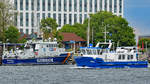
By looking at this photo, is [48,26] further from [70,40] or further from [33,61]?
[33,61]

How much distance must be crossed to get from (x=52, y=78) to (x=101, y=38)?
90.8m

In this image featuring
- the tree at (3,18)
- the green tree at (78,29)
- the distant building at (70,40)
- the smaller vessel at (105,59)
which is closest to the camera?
the smaller vessel at (105,59)

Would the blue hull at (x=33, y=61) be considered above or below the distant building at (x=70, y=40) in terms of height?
below

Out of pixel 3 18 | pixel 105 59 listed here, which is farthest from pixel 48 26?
pixel 105 59

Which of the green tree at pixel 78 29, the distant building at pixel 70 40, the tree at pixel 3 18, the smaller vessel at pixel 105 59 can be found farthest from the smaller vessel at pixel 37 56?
the green tree at pixel 78 29

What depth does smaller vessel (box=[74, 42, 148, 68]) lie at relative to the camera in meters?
84.0

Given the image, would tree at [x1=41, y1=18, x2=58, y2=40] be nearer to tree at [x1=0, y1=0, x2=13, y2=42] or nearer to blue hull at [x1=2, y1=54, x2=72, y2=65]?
tree at [x1=0, y1=0, x2=13, y2=42]

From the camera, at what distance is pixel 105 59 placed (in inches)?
3342

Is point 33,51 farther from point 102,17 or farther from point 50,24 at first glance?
point 102,17

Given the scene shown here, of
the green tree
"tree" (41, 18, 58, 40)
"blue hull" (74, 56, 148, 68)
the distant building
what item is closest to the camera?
"blue hull" (74, 56, 148, 68)

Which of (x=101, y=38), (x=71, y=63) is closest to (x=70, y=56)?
(x=71, y=63)

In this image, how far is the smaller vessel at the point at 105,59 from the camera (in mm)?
84000

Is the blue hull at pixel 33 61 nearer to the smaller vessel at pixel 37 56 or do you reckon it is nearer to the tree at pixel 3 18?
the smaller vessel at pixel 37 56

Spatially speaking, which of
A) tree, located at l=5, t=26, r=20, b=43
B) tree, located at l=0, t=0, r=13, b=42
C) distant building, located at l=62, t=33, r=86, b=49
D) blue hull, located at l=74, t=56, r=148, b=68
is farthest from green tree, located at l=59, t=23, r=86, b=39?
blue hull, located at l=74, t=56, r=148, b=68
